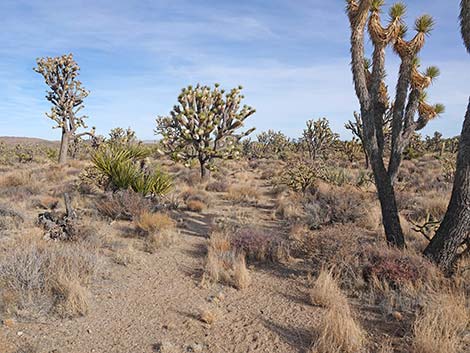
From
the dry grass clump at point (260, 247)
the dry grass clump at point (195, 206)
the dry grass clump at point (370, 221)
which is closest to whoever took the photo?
the dry grass clump at point (260, 247)

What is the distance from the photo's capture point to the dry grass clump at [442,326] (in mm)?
3350

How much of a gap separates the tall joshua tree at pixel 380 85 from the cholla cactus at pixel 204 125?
23.6ft

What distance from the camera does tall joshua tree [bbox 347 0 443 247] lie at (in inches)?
254

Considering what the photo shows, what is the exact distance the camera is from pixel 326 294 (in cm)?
462

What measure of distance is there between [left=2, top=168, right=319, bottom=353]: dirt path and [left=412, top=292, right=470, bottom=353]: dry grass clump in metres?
1.14

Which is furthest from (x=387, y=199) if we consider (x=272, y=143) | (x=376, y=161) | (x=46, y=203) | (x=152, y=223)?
(x=272, y=143)

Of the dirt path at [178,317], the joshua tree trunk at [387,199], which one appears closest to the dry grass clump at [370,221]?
the joshua tree trunk at [387,199]

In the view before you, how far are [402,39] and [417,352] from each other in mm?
6179

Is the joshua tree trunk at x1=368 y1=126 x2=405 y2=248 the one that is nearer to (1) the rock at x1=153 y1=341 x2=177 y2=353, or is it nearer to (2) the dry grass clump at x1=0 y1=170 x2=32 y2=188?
(1) the rock at x1=153 y1=341 x2=177 y2=353

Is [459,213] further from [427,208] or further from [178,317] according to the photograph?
[427,208]

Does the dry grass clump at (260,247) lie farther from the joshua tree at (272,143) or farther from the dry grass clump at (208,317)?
the joshua tree at (272,143)

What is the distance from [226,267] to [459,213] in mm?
3557

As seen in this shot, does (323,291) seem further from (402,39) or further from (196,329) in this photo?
(402,39)

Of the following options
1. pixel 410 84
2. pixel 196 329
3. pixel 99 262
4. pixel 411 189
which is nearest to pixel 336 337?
pixel 196 329
